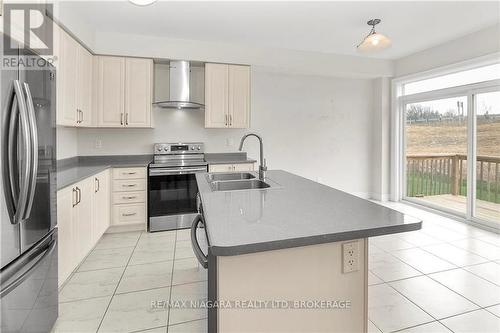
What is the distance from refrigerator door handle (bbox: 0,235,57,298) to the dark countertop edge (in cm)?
102

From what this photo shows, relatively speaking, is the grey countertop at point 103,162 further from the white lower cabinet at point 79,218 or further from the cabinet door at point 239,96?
the cabinet door at point 239,96

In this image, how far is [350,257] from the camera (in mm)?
1205

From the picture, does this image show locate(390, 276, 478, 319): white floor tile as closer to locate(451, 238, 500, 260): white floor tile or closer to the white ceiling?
locate(451, 238, 500, 260): white floor tile

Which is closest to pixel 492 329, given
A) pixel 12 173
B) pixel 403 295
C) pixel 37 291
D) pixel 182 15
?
pixel 403 295

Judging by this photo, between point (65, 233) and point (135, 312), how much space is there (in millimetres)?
844

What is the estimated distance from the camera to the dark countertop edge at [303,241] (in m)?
0.92

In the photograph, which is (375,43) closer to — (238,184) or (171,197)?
(238,184)

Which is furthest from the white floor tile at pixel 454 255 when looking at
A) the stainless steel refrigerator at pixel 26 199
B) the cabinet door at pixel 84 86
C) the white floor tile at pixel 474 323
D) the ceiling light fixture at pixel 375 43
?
the cabinet door at pixel 84 86

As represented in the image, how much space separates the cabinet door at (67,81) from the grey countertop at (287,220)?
1926 mm

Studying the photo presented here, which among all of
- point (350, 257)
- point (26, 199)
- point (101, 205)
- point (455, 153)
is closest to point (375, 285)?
point (350, 257)

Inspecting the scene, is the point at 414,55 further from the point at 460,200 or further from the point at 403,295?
the point at 403,295

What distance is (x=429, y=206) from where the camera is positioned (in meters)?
4.65

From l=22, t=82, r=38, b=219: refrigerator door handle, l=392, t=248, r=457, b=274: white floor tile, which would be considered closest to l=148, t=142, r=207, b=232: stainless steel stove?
l=22, t=82, r=38, b=219: refrigerator door handle

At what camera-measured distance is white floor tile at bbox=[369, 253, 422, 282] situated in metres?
2.43
